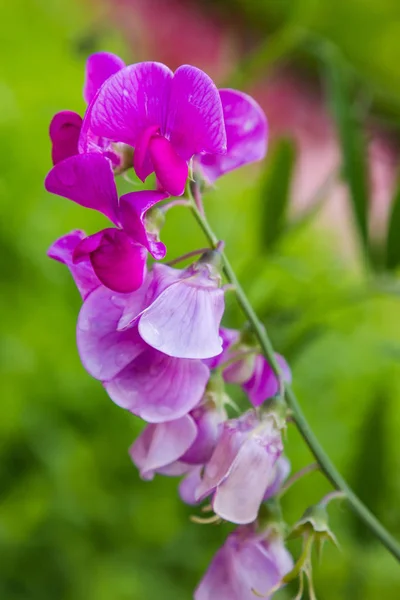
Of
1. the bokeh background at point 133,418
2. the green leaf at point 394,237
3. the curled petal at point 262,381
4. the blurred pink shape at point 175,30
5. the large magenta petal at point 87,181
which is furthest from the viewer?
the blurred pink shape at point 175,30

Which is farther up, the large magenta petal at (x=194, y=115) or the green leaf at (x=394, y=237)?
the large magenta petal at (x=194, y=115)

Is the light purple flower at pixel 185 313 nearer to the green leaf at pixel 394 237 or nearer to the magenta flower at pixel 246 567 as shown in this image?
the magenta flower at pixel 246 567

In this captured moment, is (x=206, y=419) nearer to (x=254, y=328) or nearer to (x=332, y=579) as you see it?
(x=254, y=328)

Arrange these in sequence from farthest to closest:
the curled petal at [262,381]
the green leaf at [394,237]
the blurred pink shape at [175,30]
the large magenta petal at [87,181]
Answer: the blurred pink shape at [175,30]
the green leaf at [394,237]
the curled petal at [262,381]
the large magenta petal at [87,181]

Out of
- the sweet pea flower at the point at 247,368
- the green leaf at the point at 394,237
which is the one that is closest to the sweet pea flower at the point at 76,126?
the sweet pea flower at the point at 247,368

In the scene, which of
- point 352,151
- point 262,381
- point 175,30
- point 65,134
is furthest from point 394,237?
point 175,30

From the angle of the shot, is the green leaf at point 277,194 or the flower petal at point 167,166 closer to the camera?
the flower petal at point 167,166

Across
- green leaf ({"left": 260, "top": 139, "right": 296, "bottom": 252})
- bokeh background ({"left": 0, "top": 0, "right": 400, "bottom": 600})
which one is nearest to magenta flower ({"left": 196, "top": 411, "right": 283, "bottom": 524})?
bokeh background ({"left": 0, "top": 0, "right": 400, "bottom": 600})
